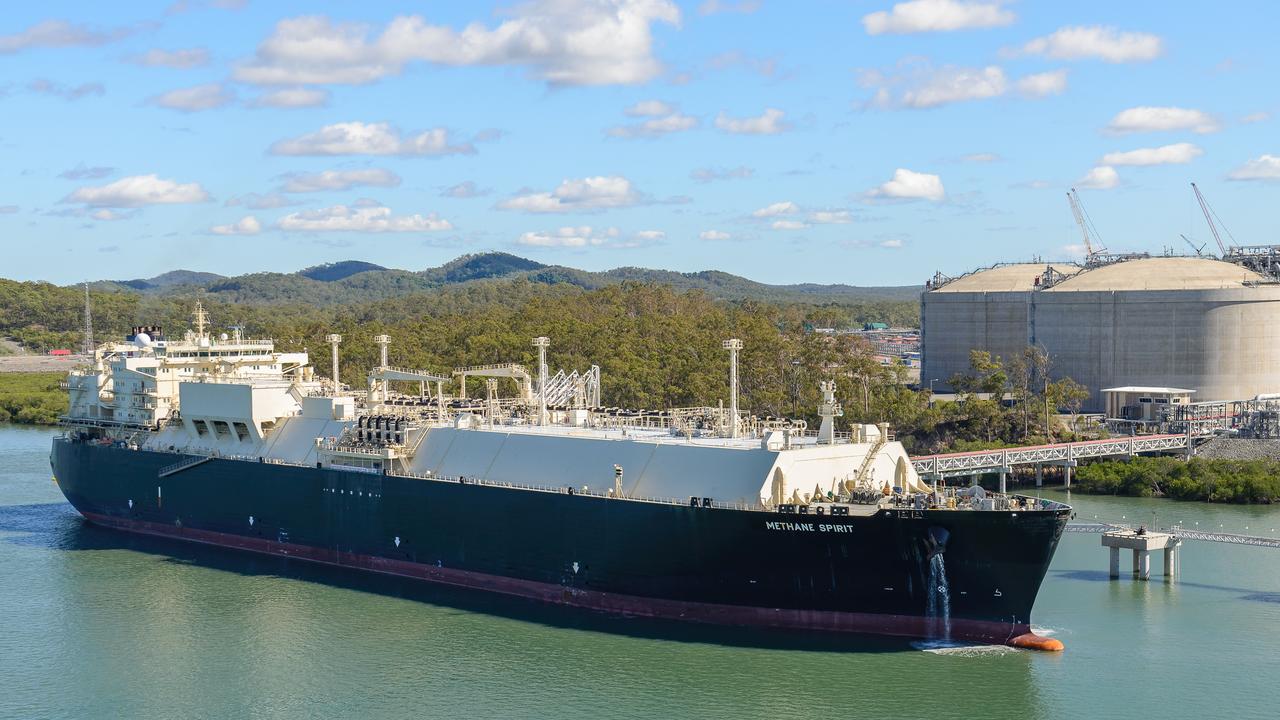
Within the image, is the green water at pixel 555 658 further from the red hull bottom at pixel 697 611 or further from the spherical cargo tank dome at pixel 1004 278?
the spherical cargo tank dome at pixel 1004 278

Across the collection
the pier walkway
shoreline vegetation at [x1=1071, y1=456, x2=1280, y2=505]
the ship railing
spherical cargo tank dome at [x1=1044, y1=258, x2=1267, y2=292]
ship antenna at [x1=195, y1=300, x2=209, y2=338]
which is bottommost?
the pier walkway

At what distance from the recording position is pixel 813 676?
3372 cm

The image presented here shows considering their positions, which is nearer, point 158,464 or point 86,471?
point 158,464

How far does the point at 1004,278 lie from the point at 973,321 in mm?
6568

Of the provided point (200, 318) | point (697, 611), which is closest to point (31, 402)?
point (200, 318)

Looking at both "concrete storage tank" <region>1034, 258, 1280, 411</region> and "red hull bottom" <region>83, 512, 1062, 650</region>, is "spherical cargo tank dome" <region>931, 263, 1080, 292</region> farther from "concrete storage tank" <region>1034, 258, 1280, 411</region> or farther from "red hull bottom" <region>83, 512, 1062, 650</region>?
"red hull bottom" <region>83, 512, 1062, 650</region>

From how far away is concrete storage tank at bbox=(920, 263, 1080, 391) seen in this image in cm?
9319

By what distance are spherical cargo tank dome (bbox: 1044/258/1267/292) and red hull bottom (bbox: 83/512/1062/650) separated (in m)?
56.8

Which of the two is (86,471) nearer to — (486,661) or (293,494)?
(293,494)

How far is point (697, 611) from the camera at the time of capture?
37.8 meters

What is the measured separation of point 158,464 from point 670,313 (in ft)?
255

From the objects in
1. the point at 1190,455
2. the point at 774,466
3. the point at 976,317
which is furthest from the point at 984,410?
the point at 774,466

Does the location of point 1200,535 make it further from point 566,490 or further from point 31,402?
point 31,402

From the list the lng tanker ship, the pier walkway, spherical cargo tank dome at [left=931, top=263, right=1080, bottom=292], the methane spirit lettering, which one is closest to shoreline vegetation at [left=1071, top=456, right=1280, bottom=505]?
the pier walkway
